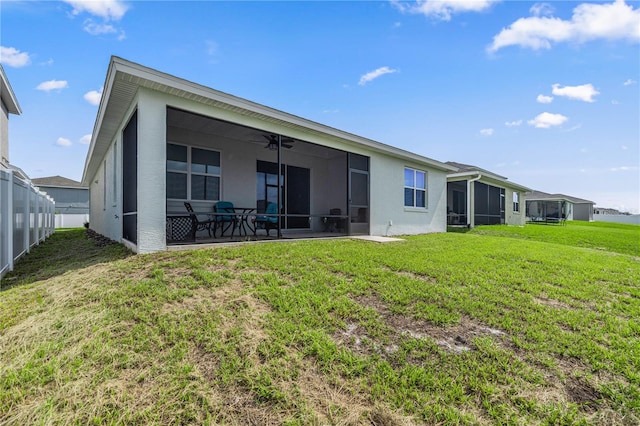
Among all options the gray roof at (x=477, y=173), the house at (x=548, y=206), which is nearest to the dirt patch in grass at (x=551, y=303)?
the gray roof at (x=477, y=173)

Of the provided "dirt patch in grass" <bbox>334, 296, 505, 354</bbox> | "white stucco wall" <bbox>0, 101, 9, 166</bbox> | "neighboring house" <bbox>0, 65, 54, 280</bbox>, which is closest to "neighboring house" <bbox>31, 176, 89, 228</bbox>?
"white stucco wall" <bbox>0, 101, 9, 166</bbox>

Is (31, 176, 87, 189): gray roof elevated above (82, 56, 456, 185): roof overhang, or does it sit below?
above

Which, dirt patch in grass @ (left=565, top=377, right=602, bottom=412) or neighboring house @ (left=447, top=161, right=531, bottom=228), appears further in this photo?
neighboring house @ (left=447, top=161, right=531, bottom=228)

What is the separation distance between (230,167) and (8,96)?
9252 millimetres

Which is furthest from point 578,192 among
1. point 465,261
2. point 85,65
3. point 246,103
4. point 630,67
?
point 85,65

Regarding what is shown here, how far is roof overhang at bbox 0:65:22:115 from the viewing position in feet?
31.5

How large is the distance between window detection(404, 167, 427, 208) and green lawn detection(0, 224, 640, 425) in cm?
661

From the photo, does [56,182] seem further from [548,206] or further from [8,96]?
[548,206]

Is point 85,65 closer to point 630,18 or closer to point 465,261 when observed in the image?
point 465,261

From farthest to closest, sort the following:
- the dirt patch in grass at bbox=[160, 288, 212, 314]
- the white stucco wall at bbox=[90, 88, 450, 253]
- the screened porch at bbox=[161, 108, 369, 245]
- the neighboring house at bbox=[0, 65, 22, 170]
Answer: the neighboring house at bbox=[0, 65, 22, 170] < the screened porch at bbox=[161, 108, 369, 245] < the white stucco wall at bbox=[90, 88, 450, 253] < the dirt patch in grass at bbox=[160, 288, 212, 314]

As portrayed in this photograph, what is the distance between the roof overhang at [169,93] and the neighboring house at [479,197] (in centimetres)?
799

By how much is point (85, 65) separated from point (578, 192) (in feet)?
174

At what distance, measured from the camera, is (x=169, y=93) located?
5.23m

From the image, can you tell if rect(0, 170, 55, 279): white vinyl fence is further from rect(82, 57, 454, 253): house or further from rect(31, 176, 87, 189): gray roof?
rect(31, 176, 87, 189): gray roof
